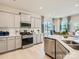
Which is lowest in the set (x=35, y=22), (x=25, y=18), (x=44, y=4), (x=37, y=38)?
(x=37, y=38)

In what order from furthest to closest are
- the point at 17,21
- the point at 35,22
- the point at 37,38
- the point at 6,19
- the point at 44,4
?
the point at 35,22
the point at 37,38
the point at 17,21
the point at 6,19
the point at 44,4

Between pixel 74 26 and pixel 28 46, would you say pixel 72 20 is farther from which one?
pixel 28 46

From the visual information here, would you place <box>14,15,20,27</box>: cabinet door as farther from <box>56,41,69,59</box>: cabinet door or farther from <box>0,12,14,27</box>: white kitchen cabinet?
<box>56,41,69,59</box>: cabinet door

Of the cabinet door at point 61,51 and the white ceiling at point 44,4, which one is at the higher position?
the white ceiling at point 44,4

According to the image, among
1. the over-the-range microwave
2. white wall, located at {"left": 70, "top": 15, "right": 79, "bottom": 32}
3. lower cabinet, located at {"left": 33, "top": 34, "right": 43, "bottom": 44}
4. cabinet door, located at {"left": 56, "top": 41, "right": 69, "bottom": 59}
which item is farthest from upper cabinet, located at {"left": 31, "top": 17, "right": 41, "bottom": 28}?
cabinet door, located at {"left": 56, "top": 41, "right": 69, "bottom": 59}

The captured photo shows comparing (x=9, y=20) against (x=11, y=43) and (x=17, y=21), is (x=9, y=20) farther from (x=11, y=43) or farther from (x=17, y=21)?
(x=11, y=43)

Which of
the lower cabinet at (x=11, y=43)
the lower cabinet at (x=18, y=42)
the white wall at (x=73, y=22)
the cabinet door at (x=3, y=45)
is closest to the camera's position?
the cabinet door at (x=3, y=45)

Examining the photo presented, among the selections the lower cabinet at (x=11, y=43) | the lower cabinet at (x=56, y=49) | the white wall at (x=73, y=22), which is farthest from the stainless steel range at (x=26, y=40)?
the white wall at (x=73, y=22)

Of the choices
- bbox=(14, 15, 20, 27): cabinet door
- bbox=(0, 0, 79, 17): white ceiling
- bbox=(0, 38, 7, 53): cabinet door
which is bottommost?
bbox=(0, 38, 7, 53): cabinet door

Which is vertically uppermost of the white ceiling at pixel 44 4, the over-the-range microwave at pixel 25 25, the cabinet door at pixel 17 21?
the white ceiling at pixel 44 4

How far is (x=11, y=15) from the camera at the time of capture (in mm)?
6629

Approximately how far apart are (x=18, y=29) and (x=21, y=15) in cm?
109

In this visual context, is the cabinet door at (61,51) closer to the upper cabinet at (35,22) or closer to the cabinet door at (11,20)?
the cabinet door at (11,20)

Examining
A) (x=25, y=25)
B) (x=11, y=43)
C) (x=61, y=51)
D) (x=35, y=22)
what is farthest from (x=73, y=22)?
(x=61, y=51)
